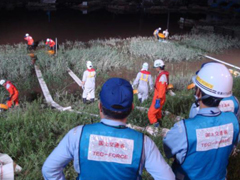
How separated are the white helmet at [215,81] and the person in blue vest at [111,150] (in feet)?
2.92

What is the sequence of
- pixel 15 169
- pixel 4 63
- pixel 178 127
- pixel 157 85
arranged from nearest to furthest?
pixel 178 127 < pixel 15 169 < pixel 157 85 < pixel 4 63

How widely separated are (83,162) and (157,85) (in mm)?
3653

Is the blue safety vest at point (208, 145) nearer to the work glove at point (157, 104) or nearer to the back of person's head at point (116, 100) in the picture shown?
the back of person's head at point (116, 100)

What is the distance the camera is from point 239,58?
45.6ft

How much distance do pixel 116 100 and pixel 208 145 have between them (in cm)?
92

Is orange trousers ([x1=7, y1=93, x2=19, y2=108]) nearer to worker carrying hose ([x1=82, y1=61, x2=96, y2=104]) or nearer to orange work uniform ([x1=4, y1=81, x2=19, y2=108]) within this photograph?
orange work uniform ([x1=4, y1=81, x2=19, y2=108])

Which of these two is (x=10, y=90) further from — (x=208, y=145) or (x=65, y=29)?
(x=65, y=29)

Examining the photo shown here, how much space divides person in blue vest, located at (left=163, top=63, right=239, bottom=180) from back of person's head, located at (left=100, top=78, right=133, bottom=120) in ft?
1.85

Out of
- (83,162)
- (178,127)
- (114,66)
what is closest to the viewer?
(83,162)

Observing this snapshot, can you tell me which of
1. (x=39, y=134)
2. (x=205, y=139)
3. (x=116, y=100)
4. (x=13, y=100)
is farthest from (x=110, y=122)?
(x=13, y=100)

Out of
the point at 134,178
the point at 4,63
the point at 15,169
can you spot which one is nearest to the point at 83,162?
the point at 134,178

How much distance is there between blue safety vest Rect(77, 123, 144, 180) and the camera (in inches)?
69.8

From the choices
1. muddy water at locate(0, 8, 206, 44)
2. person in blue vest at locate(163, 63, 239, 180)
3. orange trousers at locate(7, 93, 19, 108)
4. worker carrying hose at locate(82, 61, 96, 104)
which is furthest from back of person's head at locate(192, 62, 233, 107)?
muddy water at locate(0, 8, 206, 44)

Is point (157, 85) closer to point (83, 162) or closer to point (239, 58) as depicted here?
point (83, 162)
